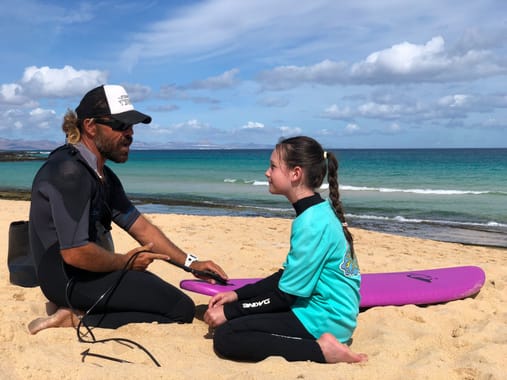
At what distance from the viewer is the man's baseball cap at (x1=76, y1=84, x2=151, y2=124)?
3.53 m

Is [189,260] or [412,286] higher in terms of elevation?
[189,260]

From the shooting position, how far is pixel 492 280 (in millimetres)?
5547

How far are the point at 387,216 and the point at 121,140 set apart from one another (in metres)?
12.9

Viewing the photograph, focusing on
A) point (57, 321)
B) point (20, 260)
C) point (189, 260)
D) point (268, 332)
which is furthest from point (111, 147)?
point (20, 260)

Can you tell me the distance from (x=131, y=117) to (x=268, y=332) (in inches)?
70.1

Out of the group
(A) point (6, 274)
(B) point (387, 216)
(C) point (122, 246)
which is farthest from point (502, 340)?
(B) point (387, 216)

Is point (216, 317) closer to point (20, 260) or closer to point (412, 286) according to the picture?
point (412, 286)

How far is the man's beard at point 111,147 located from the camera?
3.60 m

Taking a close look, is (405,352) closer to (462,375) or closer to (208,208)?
(462,375)

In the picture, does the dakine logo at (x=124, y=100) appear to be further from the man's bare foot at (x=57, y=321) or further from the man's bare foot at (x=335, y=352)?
the man's bare foot at (x=335, y=352)

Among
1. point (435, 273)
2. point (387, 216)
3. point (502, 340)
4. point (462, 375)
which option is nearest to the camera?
point (462, 375)

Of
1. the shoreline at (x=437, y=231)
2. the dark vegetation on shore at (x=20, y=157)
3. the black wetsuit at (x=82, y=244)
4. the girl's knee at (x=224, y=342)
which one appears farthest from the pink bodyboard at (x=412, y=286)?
the dark vegetation on shore at (x=20, y=157)

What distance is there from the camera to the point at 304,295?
301 centimetres

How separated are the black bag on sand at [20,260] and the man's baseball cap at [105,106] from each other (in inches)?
73.6
